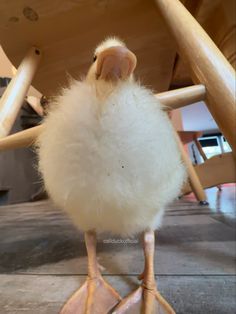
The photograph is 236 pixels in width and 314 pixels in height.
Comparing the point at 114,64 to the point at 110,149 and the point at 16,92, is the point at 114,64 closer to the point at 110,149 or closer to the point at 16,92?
the point at 110,149

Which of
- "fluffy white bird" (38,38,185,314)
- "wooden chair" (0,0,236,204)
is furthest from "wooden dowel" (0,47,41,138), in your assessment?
"fluffy white bird" (38,38,185,314)

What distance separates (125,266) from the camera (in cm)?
44

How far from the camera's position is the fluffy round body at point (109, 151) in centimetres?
26

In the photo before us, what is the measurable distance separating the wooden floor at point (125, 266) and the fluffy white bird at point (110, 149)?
1.9 inches

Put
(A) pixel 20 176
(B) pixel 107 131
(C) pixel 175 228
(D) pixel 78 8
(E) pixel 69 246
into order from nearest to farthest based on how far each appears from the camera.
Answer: (B) pixel 107 131, (D) pixel 78 8, (E) pixel 69 246, (C) pixel 175 228, (A) pixel 20 176

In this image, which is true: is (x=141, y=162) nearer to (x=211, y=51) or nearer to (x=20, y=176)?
(x=211, y=51)

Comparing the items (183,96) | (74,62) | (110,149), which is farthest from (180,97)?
(74,62)

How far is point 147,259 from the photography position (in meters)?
A: 0.36

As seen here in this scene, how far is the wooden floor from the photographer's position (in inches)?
12.7

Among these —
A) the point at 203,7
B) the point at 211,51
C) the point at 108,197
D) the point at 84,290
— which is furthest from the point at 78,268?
the point at 203,7

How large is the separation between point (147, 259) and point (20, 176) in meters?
1.62

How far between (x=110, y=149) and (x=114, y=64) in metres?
0.10

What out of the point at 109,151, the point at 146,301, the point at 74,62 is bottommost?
the point at 146,301

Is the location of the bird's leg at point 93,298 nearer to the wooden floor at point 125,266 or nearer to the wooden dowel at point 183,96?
the wooden floor at point 125,266
